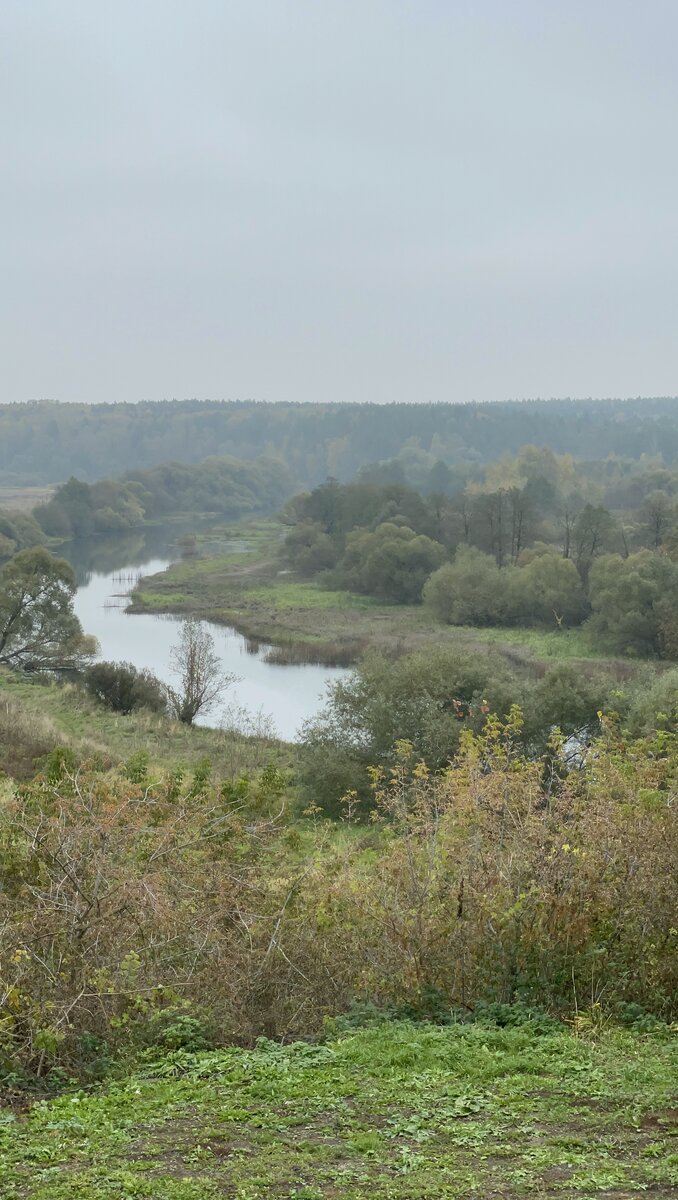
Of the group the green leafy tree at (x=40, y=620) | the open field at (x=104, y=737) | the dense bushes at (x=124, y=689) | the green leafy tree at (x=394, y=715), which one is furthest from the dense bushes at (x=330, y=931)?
the green leafy tree at (x=40, y=620)

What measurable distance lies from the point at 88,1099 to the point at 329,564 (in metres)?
71.7

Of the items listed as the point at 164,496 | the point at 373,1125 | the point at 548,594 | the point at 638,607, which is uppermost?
the point at 164,496

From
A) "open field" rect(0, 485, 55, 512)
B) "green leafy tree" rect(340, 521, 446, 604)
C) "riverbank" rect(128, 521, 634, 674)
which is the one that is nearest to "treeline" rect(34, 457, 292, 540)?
"open field" rect(0, 485, 55, 512)

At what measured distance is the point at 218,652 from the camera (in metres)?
49.6

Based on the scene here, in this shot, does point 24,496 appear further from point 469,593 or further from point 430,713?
point 430,713

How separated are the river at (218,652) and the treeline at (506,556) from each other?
1265cm

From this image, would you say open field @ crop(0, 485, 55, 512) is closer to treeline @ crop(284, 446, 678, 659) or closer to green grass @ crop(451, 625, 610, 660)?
treeline @ crop(284, 446, 678, 659)

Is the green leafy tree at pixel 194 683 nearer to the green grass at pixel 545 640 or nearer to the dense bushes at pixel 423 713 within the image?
the dense bushes at pixel 423 713

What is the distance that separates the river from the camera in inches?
1454

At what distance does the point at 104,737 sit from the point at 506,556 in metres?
44.5

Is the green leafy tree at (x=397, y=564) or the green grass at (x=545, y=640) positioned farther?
the green leafy tree at (x=397, y=564)

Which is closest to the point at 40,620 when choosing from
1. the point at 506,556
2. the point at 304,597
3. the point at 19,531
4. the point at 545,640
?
the point at 545,640

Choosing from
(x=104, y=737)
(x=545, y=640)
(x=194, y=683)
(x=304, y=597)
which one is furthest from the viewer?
(x=304, y=597)

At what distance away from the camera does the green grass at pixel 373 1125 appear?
5043mm
